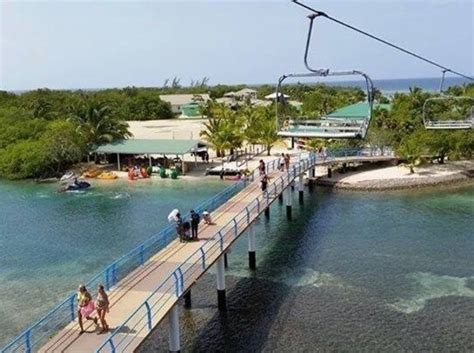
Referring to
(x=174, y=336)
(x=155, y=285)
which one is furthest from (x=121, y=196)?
(x=174, y=336)

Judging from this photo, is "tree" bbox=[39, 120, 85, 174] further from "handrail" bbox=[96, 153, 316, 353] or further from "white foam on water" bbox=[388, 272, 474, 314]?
"white foam on water" bbox=[388, 272, 474, 314]

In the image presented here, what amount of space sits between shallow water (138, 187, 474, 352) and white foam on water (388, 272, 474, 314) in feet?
0.15

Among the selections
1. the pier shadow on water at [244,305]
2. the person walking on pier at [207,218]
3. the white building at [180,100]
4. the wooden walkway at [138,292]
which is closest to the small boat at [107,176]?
the pier shadow on water at [244,305]

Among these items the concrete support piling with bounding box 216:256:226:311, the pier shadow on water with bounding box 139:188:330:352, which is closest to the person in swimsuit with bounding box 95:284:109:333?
the pier shadow on water with bounding box 139:188:330:352

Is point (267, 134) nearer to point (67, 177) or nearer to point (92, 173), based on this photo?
point (92, 173)

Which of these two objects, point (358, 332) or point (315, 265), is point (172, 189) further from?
point (358, 332)

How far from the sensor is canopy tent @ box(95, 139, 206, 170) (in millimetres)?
56531

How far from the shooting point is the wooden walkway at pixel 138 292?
16.4m

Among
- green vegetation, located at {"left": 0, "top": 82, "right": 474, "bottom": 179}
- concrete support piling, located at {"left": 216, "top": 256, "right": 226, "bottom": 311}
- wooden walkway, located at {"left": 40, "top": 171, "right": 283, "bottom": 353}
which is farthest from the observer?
green vegetation, located at {"left": 0, "top": 82, "right": 474, "bottom": 179}

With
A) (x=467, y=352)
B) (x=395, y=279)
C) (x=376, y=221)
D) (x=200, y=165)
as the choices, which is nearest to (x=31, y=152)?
(x=200, y=165)

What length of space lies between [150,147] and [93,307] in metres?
41.5

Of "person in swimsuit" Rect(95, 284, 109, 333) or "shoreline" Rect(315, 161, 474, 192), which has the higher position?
"person in swimsuit" Rect(95, 284, 109, 333)

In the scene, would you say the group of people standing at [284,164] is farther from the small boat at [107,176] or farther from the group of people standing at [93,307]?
the group of people standing at [93,307]

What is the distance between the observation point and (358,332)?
870 inches
